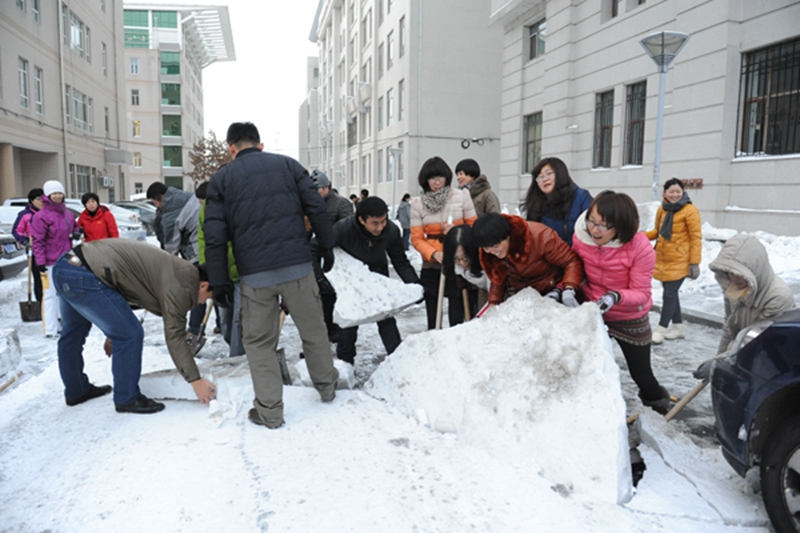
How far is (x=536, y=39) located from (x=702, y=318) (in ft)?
46.3

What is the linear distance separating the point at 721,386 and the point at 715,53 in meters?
10.8

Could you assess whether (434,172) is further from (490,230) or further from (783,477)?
(783,477)

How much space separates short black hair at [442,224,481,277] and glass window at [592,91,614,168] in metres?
12.3

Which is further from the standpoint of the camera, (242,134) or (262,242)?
(242,134)

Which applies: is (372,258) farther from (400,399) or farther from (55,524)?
(55,524)

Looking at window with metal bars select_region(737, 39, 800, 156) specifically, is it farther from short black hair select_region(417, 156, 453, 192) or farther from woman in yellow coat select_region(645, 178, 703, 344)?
short black hair select_region(417, 156, 453, 192)

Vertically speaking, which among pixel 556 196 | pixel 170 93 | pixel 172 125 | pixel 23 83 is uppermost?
pixel 170 93

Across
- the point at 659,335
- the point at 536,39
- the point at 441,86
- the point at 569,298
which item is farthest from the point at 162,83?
the point at 569,298

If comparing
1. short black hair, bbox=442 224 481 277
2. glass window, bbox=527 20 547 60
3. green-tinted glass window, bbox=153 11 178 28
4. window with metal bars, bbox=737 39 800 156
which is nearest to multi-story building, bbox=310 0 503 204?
glass window, bbox=527 20 547 60

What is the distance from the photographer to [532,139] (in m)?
18.8

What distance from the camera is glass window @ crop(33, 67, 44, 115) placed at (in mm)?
21750

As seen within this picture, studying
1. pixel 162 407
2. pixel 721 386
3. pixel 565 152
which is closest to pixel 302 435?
pixel 162 407

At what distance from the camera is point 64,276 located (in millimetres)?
3379

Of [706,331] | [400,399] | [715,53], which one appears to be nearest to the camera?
[400,399]
